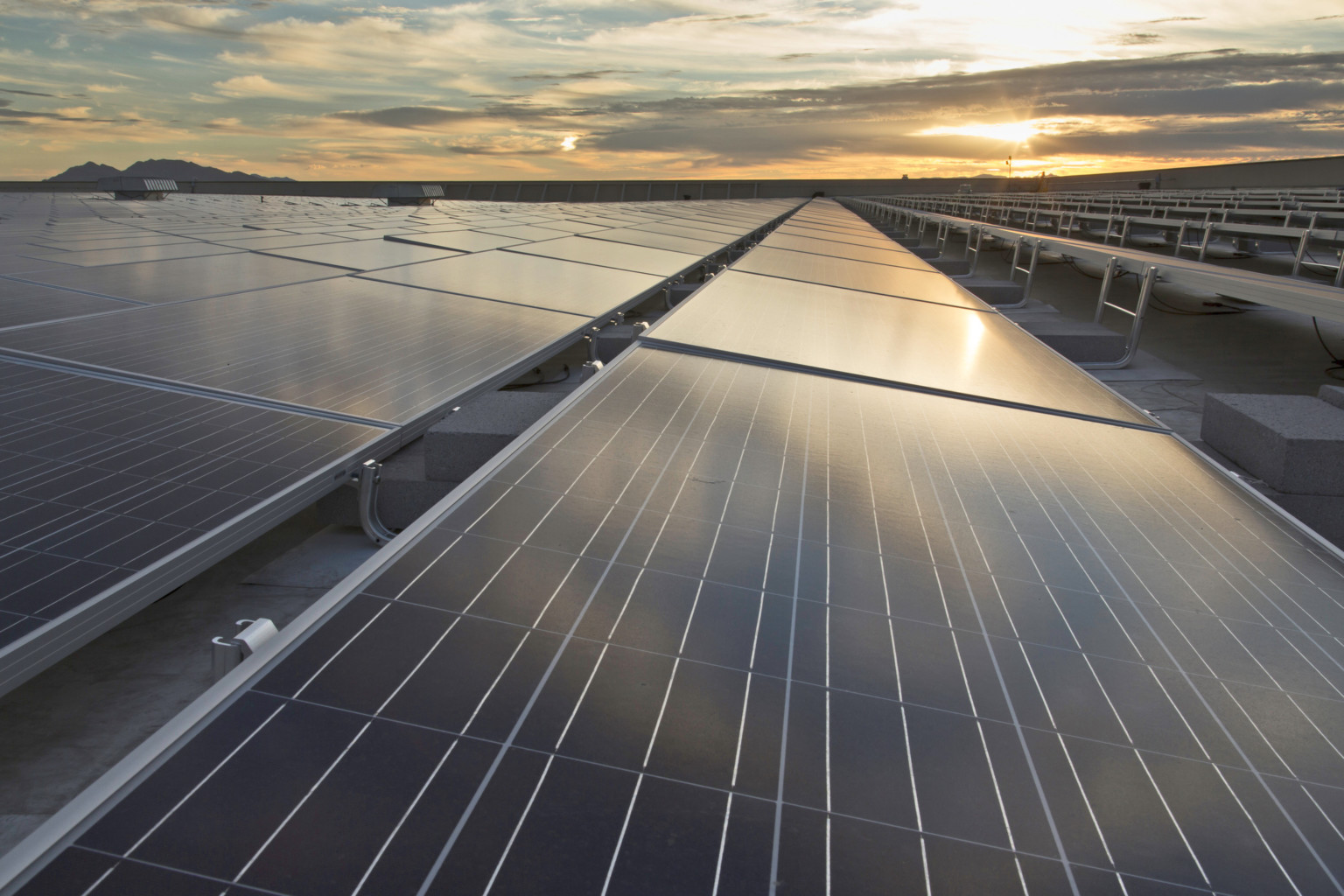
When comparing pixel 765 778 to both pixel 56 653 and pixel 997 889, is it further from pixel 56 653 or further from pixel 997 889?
pixel 56 653

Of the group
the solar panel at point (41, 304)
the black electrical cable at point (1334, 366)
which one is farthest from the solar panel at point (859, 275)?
the solar panel at point (41, 304)

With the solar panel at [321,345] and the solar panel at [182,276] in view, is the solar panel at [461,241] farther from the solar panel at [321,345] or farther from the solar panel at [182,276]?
the solar panel at [321,345]

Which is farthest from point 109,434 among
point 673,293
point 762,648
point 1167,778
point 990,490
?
point 673,293

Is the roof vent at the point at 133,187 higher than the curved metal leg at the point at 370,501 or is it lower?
higher

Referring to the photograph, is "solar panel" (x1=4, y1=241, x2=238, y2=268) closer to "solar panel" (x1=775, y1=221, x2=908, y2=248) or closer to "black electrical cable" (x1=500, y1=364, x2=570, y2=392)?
"black electrical cable" (x1=500, y1=364, x2=570, y2=392)

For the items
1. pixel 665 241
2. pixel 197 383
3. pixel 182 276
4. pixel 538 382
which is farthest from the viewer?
pixel 665 241

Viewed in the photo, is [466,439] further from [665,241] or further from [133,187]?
[133,187]

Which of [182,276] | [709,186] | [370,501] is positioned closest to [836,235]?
[182,276]
